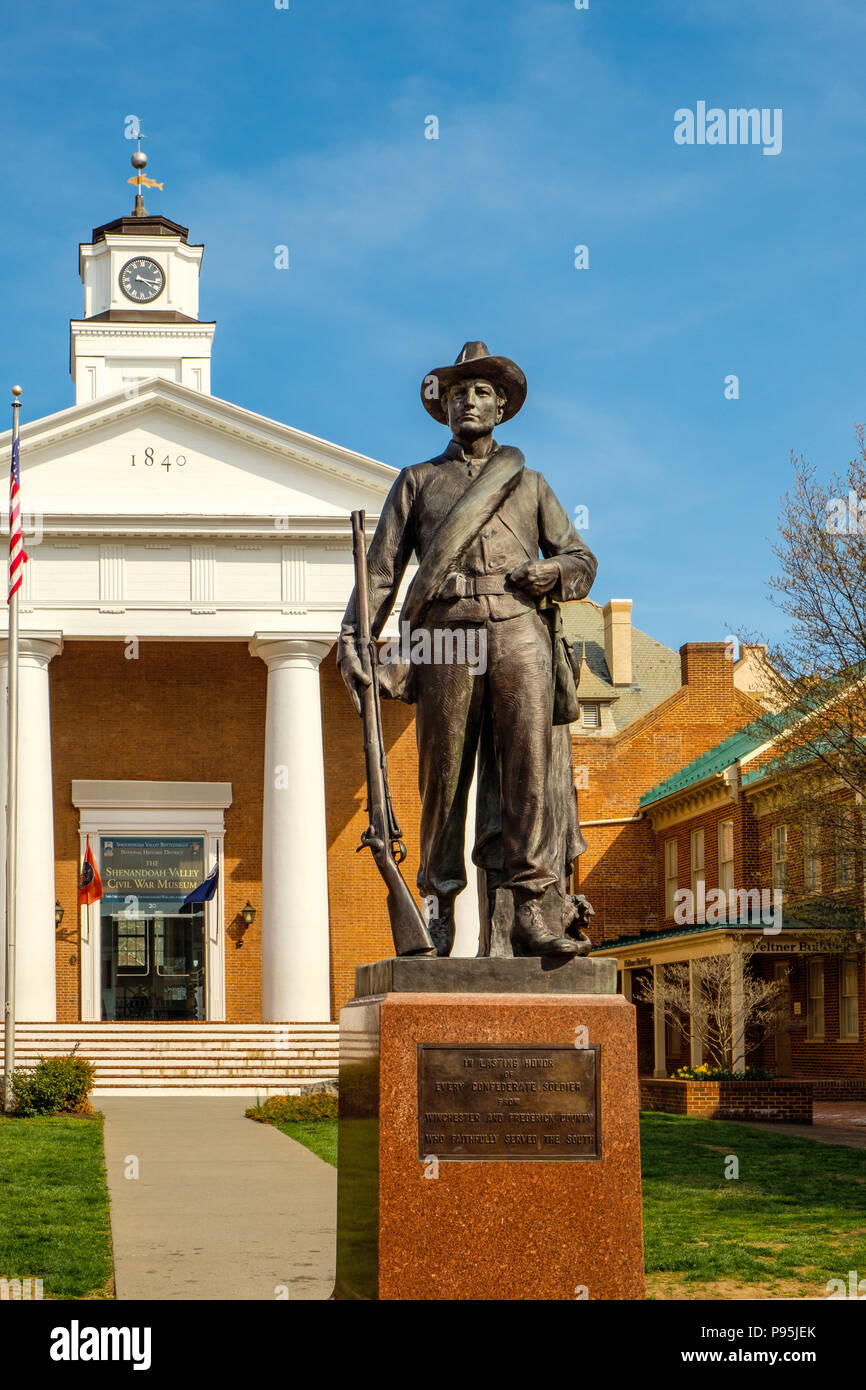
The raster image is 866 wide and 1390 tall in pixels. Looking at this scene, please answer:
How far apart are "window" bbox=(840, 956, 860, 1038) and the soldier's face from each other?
30.0 metres

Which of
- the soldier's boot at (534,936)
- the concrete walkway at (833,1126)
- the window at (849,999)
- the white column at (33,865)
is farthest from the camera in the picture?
the window at (849,999)

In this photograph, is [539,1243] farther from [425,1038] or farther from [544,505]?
[544,505]

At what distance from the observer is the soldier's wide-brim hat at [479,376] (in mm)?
8352

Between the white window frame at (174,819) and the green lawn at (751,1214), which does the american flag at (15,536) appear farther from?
the white window frame at (174,819)

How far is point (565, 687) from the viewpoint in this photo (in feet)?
26.7

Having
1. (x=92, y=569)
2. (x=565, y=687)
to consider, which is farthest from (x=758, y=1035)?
(x=565, y=687)

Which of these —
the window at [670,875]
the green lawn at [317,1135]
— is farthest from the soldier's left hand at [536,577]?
the window at [670,875]

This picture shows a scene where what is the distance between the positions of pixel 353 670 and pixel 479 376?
5.28 feet

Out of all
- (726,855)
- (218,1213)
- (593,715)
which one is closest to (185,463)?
(726,855)

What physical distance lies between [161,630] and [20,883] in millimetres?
6850

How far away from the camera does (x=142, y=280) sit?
61.7 m

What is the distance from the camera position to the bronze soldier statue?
25.6ft

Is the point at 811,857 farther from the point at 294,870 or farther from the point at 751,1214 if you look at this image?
the point at 751,1214

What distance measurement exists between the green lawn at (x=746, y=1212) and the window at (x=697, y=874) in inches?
864
